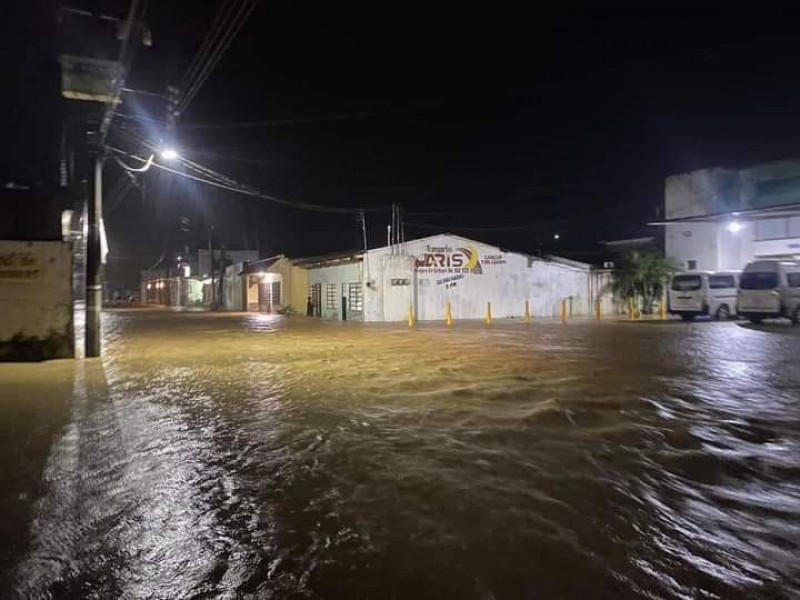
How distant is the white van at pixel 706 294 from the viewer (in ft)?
73.1

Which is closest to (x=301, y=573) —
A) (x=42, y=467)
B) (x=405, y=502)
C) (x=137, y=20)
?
(x=405, y=502)

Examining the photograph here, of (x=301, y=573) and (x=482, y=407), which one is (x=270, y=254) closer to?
(x=482, y=407)

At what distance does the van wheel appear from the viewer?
2264 cm

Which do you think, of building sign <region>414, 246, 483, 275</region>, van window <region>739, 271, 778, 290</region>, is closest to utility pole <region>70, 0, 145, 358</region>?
building sign <region>414, 246, 483, 275</region>

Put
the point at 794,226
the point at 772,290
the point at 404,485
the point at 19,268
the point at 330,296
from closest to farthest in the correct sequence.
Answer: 1. the point at 404,485
2. the point at 19,268
3. the point at 772,290
4. the point at 794,226
5. the point at 330,296

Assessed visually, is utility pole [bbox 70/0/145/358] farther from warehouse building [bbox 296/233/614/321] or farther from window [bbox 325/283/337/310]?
window [bbox 325/283/337/310]

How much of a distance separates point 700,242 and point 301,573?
2967 centimetres

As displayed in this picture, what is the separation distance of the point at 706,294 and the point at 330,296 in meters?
16.9

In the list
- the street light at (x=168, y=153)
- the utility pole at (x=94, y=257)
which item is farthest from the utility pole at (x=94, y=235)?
the street light at (x=168, y=153)

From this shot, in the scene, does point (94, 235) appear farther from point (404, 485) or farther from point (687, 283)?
point (687, 283)

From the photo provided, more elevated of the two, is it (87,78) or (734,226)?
(87,78)

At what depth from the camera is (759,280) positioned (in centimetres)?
2008

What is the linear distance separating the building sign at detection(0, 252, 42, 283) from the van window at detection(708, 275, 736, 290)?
886 inches

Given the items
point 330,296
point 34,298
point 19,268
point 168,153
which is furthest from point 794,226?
point 19,268
